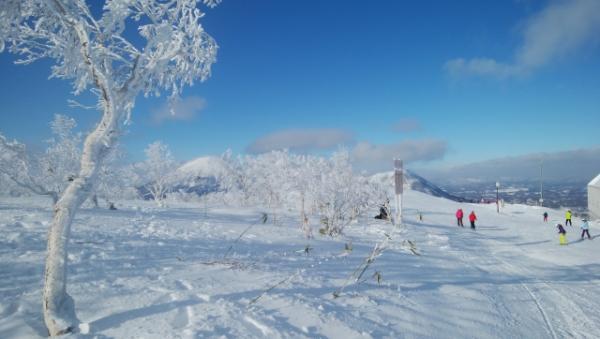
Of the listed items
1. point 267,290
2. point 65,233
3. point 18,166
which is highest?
point 18,166

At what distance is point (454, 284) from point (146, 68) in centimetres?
818

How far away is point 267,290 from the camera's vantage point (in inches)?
211

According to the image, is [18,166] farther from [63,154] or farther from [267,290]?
[63,154]

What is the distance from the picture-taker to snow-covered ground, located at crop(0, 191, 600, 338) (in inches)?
170

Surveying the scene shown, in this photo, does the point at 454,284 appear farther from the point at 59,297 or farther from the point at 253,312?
the point at 59,297

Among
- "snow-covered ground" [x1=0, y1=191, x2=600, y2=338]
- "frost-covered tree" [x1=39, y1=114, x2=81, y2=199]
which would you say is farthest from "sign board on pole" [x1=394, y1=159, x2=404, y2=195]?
"frost-covered tree" [x1=39, y1=114, x2=81, y2=199]

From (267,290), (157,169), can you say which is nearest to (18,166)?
(267,290)

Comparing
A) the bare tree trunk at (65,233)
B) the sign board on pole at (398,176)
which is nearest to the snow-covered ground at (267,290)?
the bare tree trunk at (65,233)

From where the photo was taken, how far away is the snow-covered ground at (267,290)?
14.1 feet

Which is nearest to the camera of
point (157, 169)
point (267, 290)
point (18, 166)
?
point (18, 166)

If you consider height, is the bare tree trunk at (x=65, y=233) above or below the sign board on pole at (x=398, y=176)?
below

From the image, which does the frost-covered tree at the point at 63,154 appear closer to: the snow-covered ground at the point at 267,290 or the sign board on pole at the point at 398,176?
the snow-covered ground at the point at 267,290

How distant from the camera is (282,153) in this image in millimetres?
32281

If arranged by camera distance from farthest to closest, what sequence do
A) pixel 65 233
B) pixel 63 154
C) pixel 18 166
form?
1. pixel 63 154
2. pixel 18 166
3. pixel 65 233
